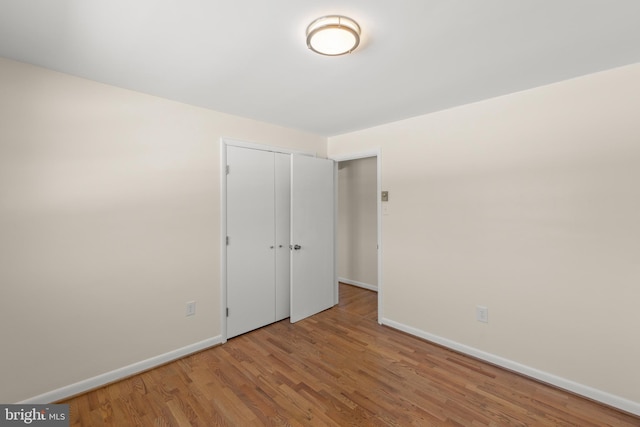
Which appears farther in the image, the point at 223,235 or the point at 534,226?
the point at 223,235

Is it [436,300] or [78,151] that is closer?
[78,151]

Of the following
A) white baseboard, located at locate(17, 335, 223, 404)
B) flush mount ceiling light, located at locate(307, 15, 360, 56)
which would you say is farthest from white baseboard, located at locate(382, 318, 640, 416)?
flush mount ceiling light, located at locate(307, 15, 360, 56)

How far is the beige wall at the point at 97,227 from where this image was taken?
187 cm

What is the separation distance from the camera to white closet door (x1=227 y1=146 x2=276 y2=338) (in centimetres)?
296

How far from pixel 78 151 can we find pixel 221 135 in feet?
3.81

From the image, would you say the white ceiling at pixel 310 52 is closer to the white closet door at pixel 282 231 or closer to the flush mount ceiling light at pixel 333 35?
the flush mount ceiling light at pixel 333 35

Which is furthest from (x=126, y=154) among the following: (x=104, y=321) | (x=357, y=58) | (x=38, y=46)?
(x=357, y=58)

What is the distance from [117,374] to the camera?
7.36 feet

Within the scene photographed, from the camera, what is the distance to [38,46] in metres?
1.68

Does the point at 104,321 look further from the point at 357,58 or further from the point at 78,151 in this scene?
the point at 357,58

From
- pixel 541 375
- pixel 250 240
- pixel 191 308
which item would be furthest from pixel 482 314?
pixel 191 308

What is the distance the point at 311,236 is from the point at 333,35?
240 cm

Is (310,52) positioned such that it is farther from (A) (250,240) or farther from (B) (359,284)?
(B) (359,284)

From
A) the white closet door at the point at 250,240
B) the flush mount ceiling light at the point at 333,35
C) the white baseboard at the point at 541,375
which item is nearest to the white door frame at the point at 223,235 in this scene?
the white closet door at the point at 250,240
